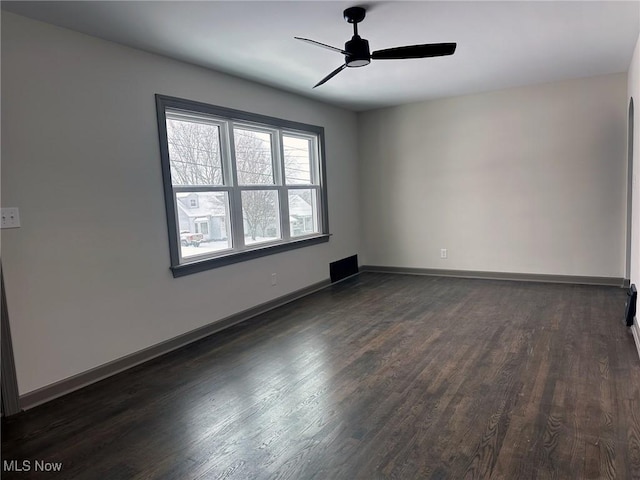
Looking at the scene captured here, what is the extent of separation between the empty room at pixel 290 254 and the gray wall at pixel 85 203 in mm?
14

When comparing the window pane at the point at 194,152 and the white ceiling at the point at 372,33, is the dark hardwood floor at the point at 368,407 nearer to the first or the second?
the window pane at the point at 194,152

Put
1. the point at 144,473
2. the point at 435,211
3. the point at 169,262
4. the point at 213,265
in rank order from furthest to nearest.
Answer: the point at 435,211 < the point at 213,265 < the point at 169,262 < the point at 144,473

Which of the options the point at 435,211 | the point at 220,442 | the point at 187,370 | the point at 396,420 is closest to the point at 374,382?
the point at 396,420

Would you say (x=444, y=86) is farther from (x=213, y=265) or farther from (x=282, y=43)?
(x=213, y=265)

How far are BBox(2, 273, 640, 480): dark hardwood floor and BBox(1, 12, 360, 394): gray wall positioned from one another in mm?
351

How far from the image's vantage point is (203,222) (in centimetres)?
400

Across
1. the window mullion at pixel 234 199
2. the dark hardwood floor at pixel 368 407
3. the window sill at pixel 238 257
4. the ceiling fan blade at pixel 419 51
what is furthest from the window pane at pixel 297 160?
the ceiling fan blade at pixel 419 51

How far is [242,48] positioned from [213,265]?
6.47ft

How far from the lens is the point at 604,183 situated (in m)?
4.98

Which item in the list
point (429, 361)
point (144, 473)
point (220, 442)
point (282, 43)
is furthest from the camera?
point (282, 43)

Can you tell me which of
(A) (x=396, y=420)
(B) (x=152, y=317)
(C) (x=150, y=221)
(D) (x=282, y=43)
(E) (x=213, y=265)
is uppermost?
(D) (x=282, y=43)

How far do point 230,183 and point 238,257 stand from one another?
767 mm

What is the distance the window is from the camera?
369cm

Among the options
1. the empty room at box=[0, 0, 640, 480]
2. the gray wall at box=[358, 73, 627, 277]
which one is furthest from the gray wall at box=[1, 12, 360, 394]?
the gray wall at box=[358, 73, 627, 277]
